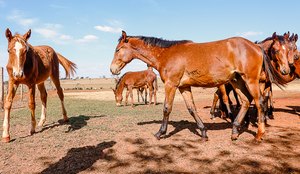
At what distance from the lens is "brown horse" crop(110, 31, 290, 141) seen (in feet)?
19.7

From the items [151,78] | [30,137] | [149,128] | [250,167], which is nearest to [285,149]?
[250,167]

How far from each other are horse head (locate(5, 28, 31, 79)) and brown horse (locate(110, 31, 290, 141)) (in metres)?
2.11

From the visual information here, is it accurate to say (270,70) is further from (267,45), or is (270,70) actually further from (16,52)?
(16,52)

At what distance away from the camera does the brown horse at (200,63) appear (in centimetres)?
600

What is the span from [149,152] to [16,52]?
373cm

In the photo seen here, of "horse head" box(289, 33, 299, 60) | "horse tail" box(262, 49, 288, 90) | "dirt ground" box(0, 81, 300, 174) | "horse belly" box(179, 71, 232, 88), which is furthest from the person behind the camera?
"horse head" box(289, 33, 299, 60)

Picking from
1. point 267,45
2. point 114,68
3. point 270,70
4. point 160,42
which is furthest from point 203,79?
point 267,45

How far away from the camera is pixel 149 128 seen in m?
7.69

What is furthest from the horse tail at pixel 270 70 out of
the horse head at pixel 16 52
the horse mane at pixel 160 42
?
the horse head at pixel 16 52

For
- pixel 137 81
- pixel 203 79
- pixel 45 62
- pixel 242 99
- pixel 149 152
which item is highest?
pixel 45 62

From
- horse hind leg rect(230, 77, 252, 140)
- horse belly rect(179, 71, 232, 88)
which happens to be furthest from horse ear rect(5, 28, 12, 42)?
horse hind leg rect(230, 77, 252, 140)

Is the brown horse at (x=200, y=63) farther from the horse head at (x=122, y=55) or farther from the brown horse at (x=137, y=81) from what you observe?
the brown horse at (x=137, y=81)

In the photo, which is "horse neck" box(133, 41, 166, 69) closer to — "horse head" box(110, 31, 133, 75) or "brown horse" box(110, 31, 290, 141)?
"brown horse" box(110, 31, 290, 141)

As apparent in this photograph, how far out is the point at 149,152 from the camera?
5363 millimetres
